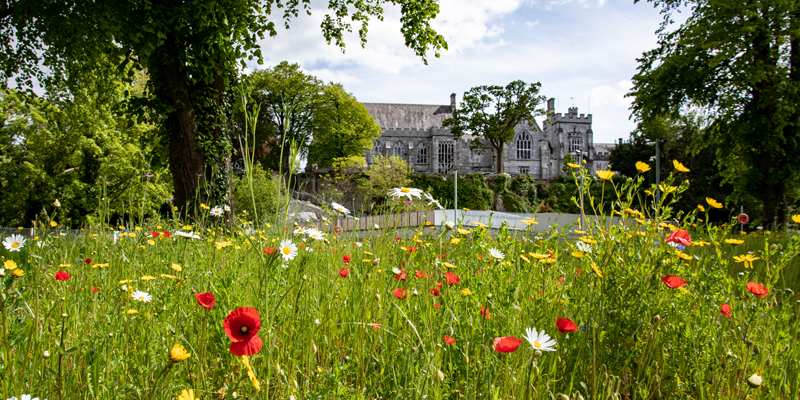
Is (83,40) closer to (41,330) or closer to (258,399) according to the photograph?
(41,330)

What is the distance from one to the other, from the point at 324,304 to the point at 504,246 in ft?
2.69

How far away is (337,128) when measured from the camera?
34000 mm

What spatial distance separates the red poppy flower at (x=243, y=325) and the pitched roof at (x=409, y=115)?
51.7 m

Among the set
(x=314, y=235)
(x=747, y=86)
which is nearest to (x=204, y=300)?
(x=314, y=235)

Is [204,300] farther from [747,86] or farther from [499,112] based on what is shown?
[499,112]

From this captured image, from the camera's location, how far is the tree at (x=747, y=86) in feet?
38.0

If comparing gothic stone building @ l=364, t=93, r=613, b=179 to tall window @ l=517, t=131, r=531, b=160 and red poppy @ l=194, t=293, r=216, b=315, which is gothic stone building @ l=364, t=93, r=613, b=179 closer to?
tall window @ l=517, t=131, r=531, b=160

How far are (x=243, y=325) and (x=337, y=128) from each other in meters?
34.1

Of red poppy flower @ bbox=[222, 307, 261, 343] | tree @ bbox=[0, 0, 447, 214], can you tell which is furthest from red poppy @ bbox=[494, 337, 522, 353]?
tree @ bbox=[0, 0, 447, 214]

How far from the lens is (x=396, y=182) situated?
1219 inches

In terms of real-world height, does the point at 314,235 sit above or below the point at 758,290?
above

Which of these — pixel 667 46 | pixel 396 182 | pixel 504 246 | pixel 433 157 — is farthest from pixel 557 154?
pixel 504 246

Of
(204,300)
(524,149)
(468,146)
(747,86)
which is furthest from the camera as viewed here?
(468,146)

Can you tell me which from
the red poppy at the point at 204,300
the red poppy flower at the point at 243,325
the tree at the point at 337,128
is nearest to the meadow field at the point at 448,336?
the red poppy at the point at 204,300
